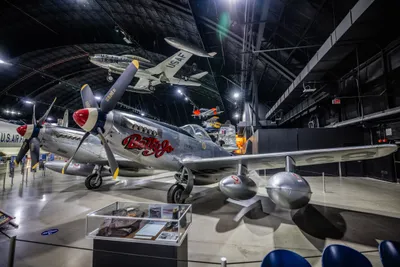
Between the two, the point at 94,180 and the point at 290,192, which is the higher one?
the point at 290,192

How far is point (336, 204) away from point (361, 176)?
7.21 metres

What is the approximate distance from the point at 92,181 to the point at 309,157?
315 inches

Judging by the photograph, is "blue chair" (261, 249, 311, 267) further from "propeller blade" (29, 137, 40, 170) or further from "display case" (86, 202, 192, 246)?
"propeller blade" (29, 137, 40, 170)

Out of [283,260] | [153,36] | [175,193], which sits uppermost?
[153,36]

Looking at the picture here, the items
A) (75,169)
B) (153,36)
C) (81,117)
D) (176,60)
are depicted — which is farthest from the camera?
(153,36)

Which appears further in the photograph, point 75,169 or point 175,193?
→ point 75,169

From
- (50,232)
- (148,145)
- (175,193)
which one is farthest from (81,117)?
(175,193)

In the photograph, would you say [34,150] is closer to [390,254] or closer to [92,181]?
[92,181]

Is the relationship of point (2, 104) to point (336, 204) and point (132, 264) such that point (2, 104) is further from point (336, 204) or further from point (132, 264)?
point (336, 204)

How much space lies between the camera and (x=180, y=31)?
35.4 ft

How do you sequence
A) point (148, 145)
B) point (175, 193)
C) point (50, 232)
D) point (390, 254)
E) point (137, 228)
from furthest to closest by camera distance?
point (175, 193)
point (148, 145)
point (50, 232)
point (137, 228)
point (390, 254)

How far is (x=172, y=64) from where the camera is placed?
468 inches

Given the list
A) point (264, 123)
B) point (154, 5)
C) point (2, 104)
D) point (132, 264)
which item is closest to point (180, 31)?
point (154, 5)

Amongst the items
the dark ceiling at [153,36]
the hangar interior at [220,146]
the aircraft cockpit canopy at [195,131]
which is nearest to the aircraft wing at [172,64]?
the hangar interior at [220,146]
